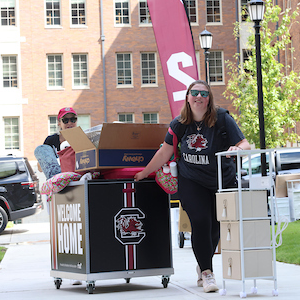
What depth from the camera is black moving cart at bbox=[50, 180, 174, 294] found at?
6.07 m

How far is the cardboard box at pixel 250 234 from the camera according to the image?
5.33 metres

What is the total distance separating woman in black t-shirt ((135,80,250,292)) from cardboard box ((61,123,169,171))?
0.41 m

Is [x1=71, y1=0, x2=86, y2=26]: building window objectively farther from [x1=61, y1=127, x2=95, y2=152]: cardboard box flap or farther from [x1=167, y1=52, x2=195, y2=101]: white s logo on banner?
[x1=61, y1=127, x2=95, y2=152]: cardboard box flap

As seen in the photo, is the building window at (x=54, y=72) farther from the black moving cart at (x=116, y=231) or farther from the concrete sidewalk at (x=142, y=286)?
the black moving cart at (x=116, y=231)

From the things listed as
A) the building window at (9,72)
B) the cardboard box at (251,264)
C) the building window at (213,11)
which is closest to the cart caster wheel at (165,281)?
the cardboard box at (251,264)

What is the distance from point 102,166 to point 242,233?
1533 millimetres

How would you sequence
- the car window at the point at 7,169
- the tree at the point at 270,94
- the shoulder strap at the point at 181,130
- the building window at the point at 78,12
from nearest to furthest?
the shoulder strap at the point at 181,130, the car window at the point at 7,169, the tree at the point at 270,94, the building window at the point at 78,12

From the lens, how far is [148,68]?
35.0 m

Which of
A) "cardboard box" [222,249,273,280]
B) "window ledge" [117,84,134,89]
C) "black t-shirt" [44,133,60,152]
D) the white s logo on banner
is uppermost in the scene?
"window ledge" [117,84,134,89]

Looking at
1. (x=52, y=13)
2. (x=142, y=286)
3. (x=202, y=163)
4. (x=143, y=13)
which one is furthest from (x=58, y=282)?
(x=143, y=13)

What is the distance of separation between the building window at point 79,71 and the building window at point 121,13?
8.88 feet

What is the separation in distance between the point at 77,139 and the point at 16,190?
12.6 metres

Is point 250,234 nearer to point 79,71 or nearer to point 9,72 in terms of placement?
point 79,71

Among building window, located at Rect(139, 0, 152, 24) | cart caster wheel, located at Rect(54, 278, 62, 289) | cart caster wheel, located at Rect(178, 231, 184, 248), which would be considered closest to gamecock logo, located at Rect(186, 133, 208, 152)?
cart caster wheel, located at Rect(54, 278, 62, 289)
